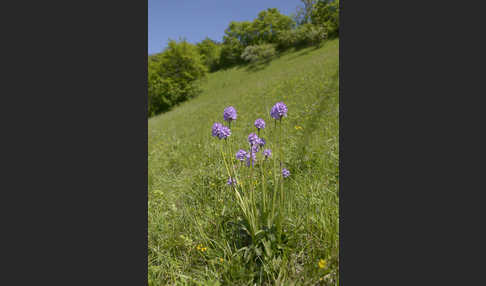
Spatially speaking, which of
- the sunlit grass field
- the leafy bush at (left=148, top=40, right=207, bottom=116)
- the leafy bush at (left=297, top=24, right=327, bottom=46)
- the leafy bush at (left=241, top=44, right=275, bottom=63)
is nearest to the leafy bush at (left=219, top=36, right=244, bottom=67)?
the leafy bush at (left=241, top=44, right=275, bottom=63)

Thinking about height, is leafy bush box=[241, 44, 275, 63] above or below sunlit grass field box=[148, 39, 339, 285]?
above

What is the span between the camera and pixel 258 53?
26.6 m

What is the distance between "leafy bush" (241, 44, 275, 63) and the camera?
2632 cm

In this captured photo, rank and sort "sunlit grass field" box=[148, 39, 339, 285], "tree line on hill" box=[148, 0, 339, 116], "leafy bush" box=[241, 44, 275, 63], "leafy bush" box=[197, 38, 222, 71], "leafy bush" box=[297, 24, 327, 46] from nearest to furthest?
"sunlit grass field" box=[148, 39, 339, 285]
"leafy bush" box=[297, 24, 327, 46]
"leafy bush" box=[241, 44, 275, 63]
"tree line on hill" box=[148, 0, 339, 116]
"leafy bush" box=[197, 38, 222, 71]

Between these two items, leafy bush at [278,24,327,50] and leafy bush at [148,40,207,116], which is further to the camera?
leafy bush at [148,40,207,116]

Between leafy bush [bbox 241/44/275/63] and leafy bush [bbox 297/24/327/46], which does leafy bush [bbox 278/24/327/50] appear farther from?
leafy bush [bbox 241/44/275/63]

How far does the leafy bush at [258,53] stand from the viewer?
26.3m

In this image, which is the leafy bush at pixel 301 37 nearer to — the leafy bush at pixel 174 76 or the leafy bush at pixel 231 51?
the leafy bush at pixel 231 51

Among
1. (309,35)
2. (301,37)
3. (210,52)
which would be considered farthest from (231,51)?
(309,35)

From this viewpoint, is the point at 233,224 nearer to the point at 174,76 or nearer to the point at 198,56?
the point at 174,76

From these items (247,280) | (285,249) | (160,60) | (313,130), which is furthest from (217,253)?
(160,60)

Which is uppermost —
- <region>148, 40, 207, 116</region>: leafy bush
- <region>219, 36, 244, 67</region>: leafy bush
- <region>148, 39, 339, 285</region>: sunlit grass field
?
<region>219, 36, 244, 67</region>: leafy bush

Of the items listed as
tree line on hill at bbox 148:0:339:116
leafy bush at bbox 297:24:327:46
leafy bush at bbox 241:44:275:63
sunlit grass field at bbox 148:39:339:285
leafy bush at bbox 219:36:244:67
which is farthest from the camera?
leafy bush at bbox 219:36:244:67

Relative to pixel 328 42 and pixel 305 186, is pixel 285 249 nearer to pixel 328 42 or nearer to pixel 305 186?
pixel 305 186
